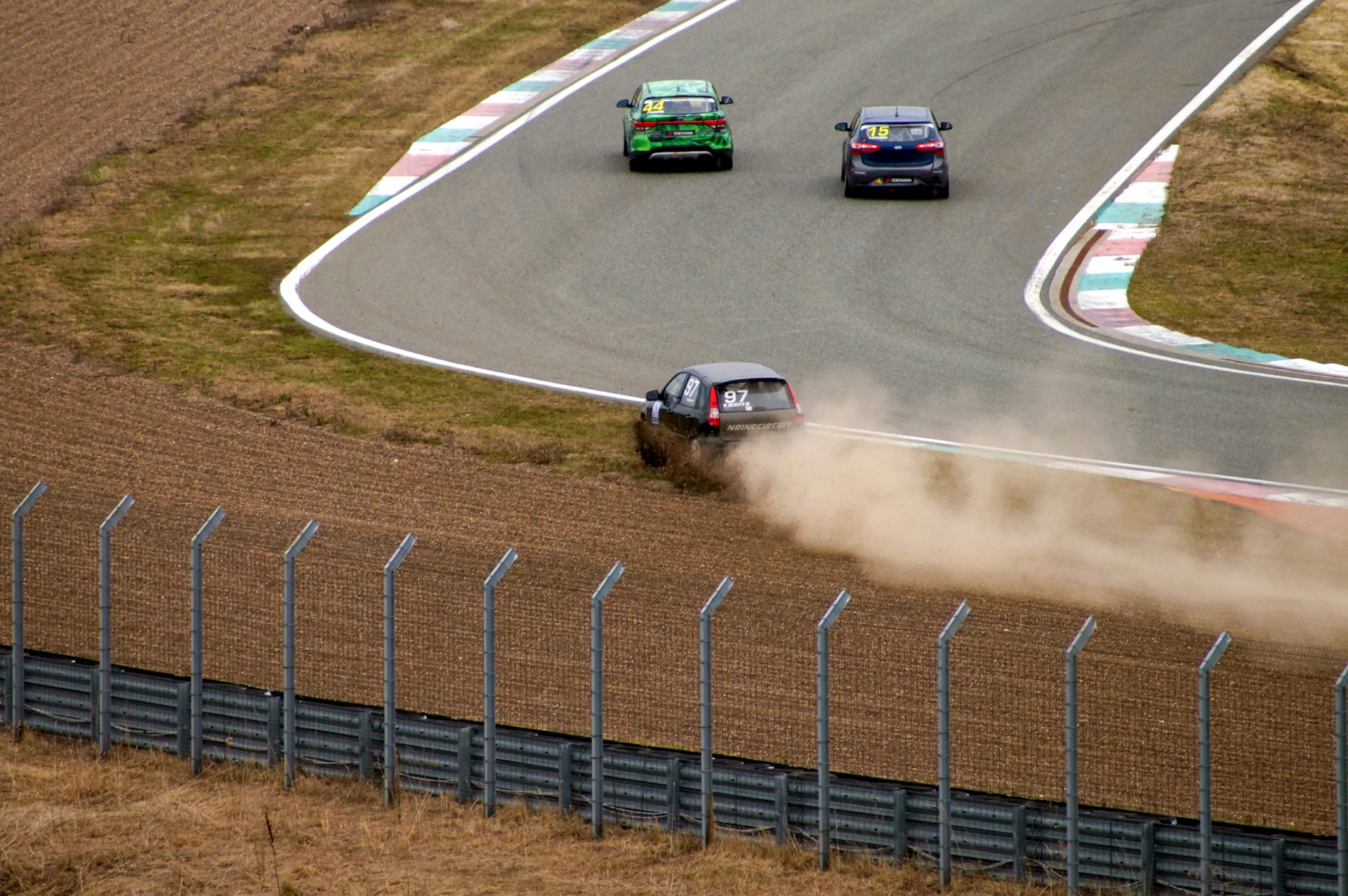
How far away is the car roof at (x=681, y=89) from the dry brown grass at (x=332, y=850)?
914 inches

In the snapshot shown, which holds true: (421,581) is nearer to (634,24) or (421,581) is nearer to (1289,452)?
(1289,452)

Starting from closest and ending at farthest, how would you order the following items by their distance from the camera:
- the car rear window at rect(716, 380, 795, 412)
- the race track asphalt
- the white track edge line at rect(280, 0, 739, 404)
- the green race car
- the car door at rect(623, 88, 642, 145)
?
1. the car rear window at rect(716, 380, 795, 412)
2. the race track asphalt
3. the white track edge line at rect(280, 0, 739, 404)
4. the green race car
5. the car door at rect(623, 88, 642, 145)

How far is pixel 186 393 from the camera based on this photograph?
69.6ft

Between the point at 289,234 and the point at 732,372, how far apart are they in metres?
15.0

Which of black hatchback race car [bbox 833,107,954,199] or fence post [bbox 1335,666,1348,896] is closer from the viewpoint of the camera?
fence post [bbox 1335,666,1348,896]

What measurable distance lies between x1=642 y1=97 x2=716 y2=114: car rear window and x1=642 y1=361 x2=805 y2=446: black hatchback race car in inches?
593

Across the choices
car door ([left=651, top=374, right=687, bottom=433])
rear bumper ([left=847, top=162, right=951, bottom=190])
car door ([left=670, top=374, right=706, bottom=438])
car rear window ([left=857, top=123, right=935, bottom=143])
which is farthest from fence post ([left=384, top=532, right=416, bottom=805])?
car rear window ([left=857, top=123, right=935, bottom=143])

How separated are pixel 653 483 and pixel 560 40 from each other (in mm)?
25983

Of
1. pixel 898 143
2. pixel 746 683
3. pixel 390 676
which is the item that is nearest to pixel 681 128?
pixel 898 143

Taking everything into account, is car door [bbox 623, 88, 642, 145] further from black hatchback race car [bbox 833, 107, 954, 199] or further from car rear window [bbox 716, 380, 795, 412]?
car rear window [bbox 716, 380, 795, 412]

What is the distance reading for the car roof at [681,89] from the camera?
31953mm

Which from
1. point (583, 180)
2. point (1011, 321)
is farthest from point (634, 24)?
point (1011, 321)

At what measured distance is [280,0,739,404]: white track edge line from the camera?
22094 mm

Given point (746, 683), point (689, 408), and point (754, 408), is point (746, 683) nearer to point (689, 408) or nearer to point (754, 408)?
point (754, 408)
